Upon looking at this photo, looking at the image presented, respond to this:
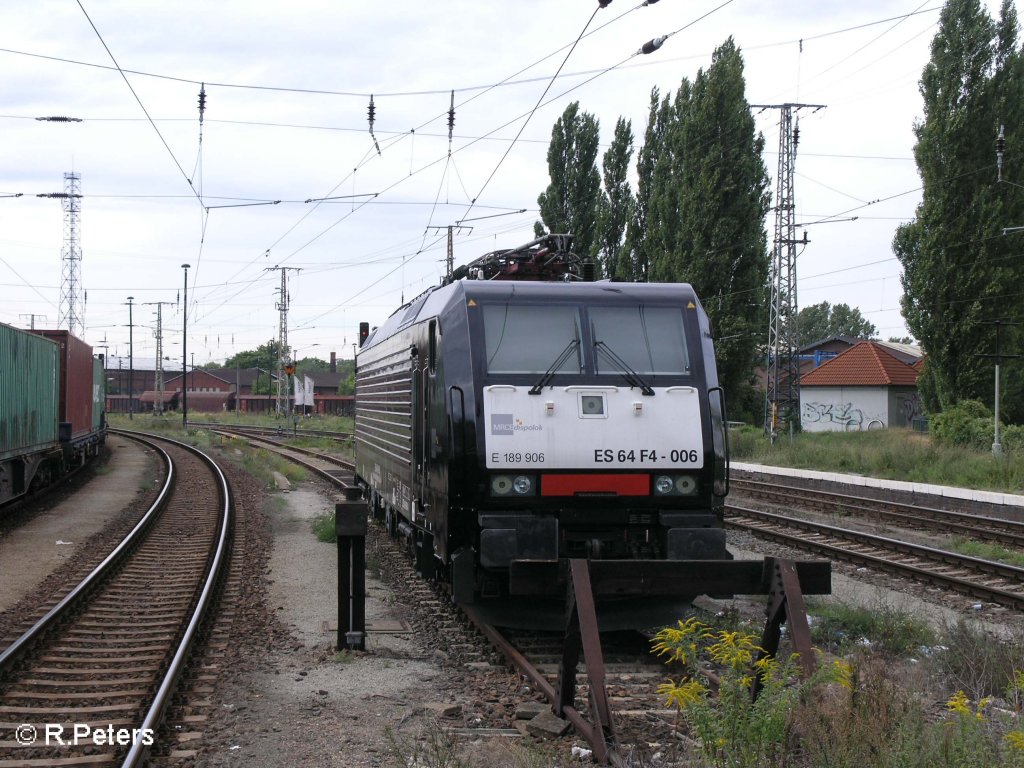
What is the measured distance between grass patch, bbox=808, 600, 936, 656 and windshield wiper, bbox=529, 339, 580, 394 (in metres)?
2.89

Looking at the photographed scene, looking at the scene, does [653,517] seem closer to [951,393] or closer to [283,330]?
[951,393]

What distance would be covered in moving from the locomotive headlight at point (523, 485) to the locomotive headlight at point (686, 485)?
115cm

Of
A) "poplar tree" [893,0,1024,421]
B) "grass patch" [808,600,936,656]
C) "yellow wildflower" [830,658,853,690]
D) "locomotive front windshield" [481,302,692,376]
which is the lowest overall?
"grass patch" [808,600,936,656]

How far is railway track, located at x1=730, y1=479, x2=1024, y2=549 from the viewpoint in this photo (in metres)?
14.7

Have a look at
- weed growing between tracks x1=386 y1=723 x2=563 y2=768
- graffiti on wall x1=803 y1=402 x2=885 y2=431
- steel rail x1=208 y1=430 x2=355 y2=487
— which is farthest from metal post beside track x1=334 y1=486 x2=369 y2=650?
graffiti on wall x1=803 y1=402 x2=885 y2=431

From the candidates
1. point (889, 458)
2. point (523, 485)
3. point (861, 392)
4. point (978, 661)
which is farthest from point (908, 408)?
point (523, 485)

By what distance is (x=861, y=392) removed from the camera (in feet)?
149

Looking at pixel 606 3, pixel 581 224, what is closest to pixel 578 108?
pixel 581 224

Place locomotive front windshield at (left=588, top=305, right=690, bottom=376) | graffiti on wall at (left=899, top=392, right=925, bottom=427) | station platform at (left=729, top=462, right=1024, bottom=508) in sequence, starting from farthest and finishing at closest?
graffiti on wall at (left=899, top=392, right=925, bottom=427) → station platform at (left=729, top=462, right=1024, bottom=508) → locomotive front windshield at (left=588, top=305, right=690, bottom=376)

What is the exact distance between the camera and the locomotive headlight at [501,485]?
7590mm

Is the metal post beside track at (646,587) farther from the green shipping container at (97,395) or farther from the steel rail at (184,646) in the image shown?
the green shipping container at (97,395)

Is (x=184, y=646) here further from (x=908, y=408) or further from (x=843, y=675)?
(x=908, y=408)

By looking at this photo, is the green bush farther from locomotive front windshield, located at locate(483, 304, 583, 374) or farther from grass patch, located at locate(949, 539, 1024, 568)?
locomotive front windshield, located at locate(483, 304, 583, 374)

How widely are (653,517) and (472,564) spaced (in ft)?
4.73
